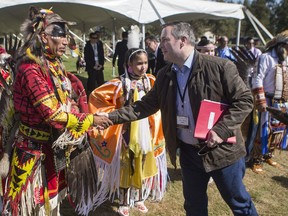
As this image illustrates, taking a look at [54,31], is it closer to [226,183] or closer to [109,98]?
[109,98]

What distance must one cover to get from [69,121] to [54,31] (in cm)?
65

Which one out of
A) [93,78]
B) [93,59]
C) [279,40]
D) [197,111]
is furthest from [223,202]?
[93,59]

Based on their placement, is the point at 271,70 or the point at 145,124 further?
the point at 271,70

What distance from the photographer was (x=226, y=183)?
2076 millimetres

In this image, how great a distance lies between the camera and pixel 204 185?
2.24m

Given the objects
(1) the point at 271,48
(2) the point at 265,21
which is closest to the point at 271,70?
(1) the point at 271,48

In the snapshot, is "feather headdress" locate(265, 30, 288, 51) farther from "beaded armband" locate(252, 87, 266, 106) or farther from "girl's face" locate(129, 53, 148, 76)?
"girl's face" locate(129, 53, 148, 76)

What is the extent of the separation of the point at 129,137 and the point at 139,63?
718mm

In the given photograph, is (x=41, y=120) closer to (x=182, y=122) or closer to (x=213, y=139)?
(x=182, y=122)

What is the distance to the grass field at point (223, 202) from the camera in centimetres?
331

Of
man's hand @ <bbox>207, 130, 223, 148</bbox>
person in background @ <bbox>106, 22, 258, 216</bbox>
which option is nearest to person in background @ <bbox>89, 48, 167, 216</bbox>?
person in background @ <bbox>106, 22, 258, 216</bbox>

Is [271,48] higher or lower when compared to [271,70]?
higher

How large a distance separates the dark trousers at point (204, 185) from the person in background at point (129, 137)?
0.81m

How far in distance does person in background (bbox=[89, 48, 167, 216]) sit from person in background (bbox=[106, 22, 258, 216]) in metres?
0.78
